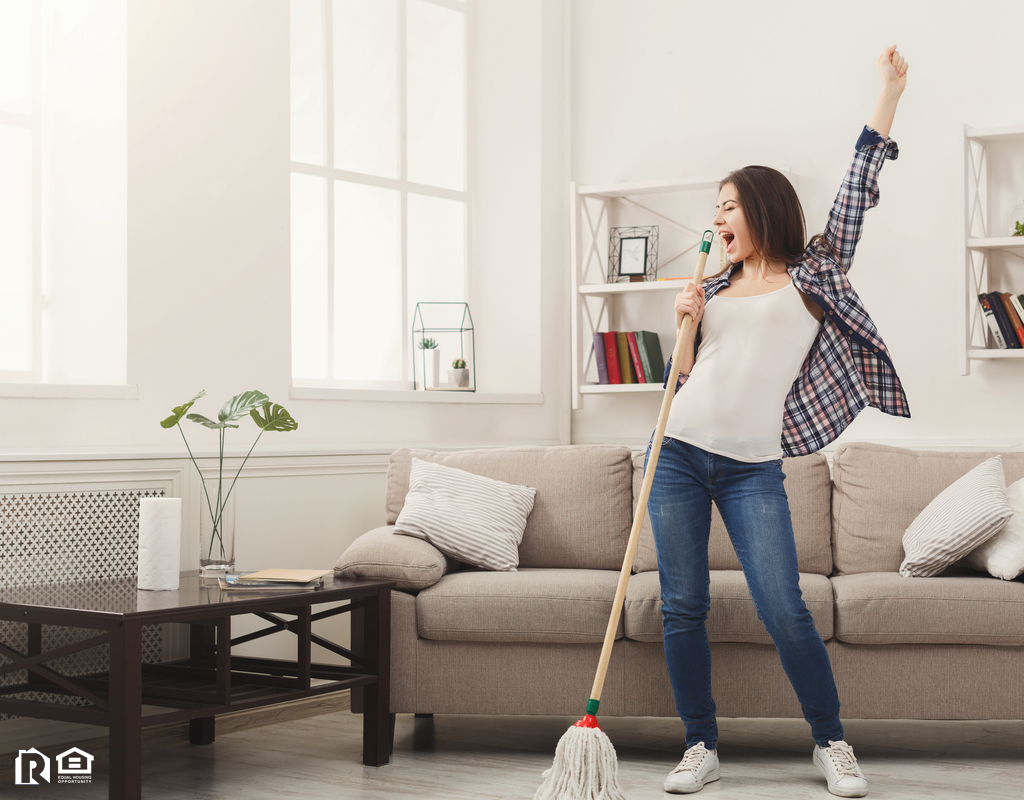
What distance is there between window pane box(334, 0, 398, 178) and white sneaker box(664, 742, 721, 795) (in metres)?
2.64

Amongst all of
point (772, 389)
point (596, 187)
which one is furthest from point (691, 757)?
point (596, 187)

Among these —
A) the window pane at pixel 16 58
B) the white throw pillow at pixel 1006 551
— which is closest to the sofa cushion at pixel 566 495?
the white throw pillow at pixel 1006 551

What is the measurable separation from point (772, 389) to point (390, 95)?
252 cm

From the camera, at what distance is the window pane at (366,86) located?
4.20 m

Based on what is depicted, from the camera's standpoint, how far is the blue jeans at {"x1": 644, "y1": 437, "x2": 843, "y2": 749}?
2.40 m

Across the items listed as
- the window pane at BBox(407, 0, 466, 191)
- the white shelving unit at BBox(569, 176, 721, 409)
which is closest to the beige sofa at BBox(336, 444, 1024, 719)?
the white shelving unit at BBox(569, 176, 721, 409)

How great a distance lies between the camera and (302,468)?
3584mm

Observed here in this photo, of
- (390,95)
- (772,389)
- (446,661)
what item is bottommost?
(446,661)

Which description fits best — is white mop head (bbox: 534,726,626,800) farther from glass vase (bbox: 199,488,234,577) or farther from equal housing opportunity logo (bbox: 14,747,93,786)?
equal housing opportunity logo (bbox: 14,747,93,786)

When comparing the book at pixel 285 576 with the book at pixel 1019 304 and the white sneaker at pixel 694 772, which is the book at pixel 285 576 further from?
the book at pixel 1019 304

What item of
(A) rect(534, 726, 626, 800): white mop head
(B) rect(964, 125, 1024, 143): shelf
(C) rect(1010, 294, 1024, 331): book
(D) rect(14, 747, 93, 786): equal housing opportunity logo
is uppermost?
(B) rect(964, 125, 1024, 143): shelf

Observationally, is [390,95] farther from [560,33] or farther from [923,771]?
[923,771]

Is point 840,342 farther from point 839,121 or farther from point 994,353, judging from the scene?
point 839,121

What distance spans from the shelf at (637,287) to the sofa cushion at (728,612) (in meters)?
1.62
